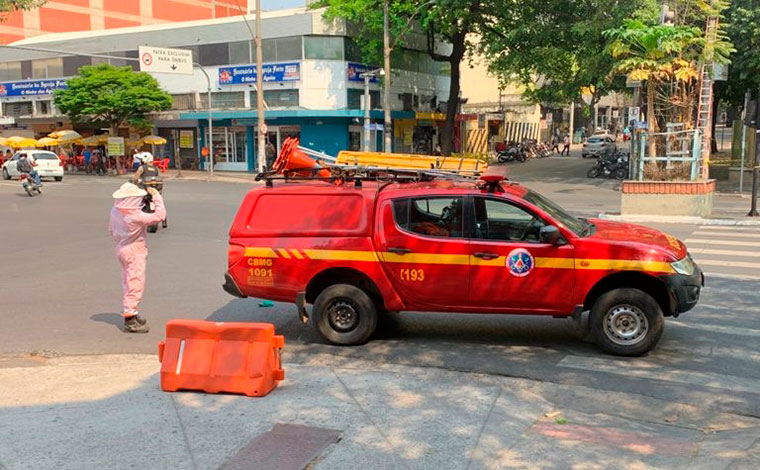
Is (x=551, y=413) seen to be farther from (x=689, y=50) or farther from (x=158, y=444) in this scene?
(x=689, y=50)

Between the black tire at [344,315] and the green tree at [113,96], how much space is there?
119 ft

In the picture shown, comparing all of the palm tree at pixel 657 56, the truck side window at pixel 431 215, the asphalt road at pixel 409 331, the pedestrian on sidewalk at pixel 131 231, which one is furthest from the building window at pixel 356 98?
the truck side window at pixel 431 215

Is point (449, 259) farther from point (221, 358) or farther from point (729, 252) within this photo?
point (729, 252)

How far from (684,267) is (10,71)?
55520 millimetres

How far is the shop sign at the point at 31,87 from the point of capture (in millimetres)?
47938

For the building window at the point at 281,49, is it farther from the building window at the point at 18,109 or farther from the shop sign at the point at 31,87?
the building window at the point at 18,109

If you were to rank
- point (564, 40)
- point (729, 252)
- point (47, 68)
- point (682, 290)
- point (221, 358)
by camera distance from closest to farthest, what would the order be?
point (221, 358)
point (682, 290)
point (729, 252)
point (564, 40)
point (47, 68)

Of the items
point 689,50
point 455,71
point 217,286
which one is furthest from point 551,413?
point 455,71

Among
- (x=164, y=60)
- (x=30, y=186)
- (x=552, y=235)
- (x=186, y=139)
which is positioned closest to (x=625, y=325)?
(x=552, y=235)

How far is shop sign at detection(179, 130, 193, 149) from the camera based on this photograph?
143ft

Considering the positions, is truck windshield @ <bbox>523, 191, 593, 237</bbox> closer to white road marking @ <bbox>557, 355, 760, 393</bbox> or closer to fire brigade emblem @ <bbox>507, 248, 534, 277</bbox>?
fire brigade emblem @ <bbox>507, 248, 534, 277</bbox>

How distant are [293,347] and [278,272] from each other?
32.4 inches

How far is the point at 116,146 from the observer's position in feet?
134

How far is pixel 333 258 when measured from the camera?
7043 mm
